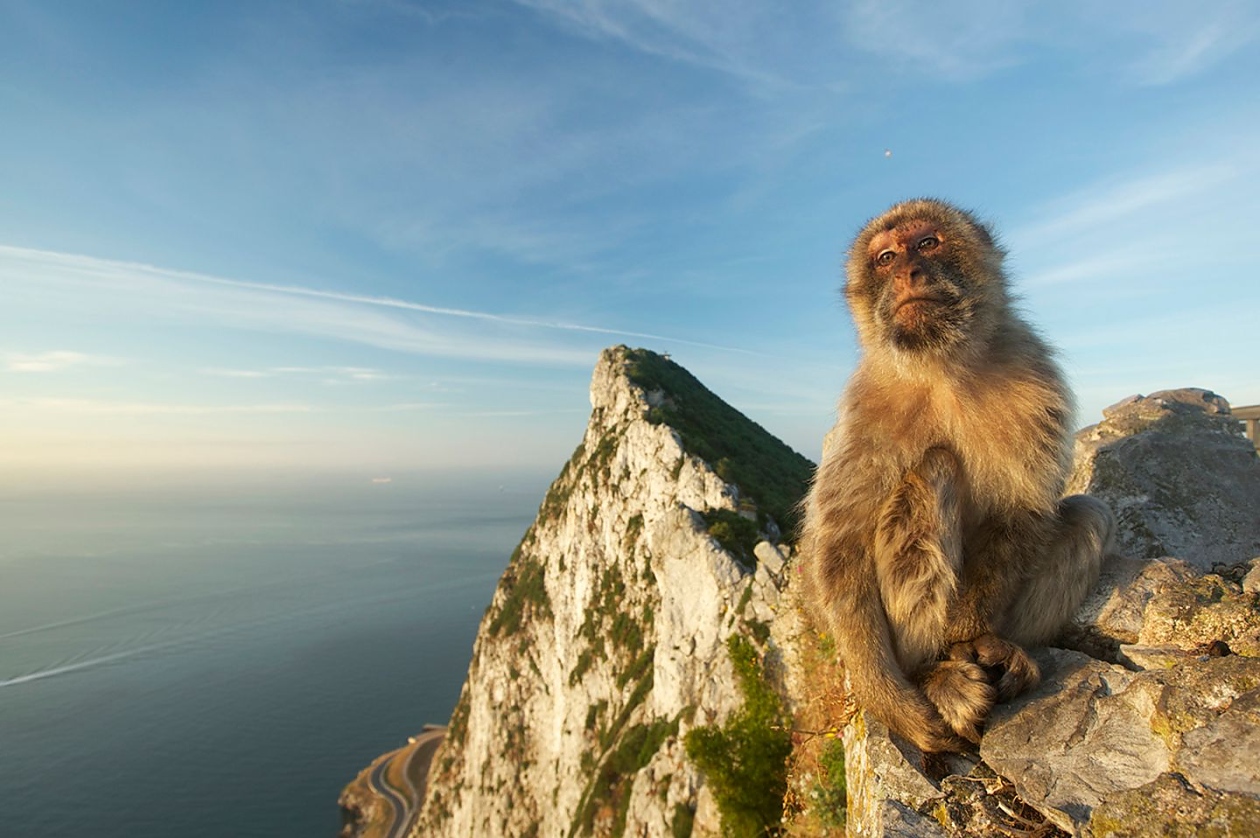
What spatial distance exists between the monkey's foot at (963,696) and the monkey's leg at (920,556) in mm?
178

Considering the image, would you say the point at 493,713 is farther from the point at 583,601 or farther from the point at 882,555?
the point at 882,555

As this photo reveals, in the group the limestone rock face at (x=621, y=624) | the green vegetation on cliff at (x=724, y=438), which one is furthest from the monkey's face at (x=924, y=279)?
the green vegetation on cliff at (x=724, y=438)

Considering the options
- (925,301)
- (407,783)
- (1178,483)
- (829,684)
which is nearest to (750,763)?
(829,684)

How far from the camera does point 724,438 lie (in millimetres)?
39969

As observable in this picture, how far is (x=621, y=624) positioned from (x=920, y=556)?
102 ft

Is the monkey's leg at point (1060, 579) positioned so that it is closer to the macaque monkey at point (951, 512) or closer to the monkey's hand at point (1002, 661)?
the macaque monkey at point (951, 512)

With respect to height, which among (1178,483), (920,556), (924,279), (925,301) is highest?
(924,279)

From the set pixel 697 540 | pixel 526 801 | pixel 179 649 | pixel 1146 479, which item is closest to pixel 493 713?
pixel 526 801

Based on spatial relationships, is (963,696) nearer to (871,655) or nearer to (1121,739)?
(871,655)

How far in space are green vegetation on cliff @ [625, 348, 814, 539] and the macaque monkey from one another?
22.7 meters

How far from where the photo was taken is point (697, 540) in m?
22.0

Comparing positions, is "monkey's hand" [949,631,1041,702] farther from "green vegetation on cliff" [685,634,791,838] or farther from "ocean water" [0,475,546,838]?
"ocean water" [0,475,546,838]

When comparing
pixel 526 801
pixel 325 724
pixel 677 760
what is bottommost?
pixel 325 724

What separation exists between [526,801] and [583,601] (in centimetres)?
1108
